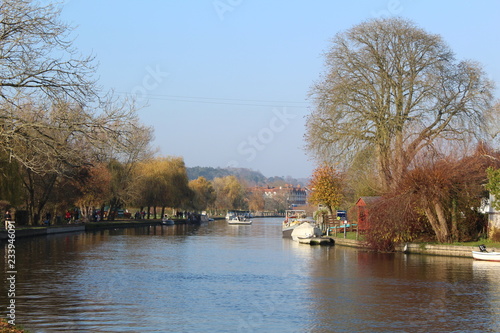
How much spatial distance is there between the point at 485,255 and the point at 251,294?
15.7 meters

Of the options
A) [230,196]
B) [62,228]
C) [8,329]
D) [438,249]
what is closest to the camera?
[8,329]

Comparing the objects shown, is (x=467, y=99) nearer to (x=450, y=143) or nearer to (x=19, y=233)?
(x=450, y=143)

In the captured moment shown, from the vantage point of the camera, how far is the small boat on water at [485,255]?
31234mm

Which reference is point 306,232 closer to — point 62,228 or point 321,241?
point 321,241

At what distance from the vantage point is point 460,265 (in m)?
30.2

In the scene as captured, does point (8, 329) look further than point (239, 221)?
No

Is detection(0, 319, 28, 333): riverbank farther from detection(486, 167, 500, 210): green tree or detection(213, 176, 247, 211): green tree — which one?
detection(213, 176, 247, 211): green tree

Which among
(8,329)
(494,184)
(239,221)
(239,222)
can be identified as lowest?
(8,329)

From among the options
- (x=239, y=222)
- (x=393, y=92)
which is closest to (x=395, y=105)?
(x=393, y=92)

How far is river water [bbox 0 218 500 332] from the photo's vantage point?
52.2ft

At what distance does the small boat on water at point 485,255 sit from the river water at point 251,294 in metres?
0.65

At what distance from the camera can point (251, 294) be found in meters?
20.7

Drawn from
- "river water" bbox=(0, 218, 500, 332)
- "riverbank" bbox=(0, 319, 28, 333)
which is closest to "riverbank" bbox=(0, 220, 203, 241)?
"river water" bbox=(0, 218, 500, 332)

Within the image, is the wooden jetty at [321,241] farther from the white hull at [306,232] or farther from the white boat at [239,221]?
the white boat at [239,221]
